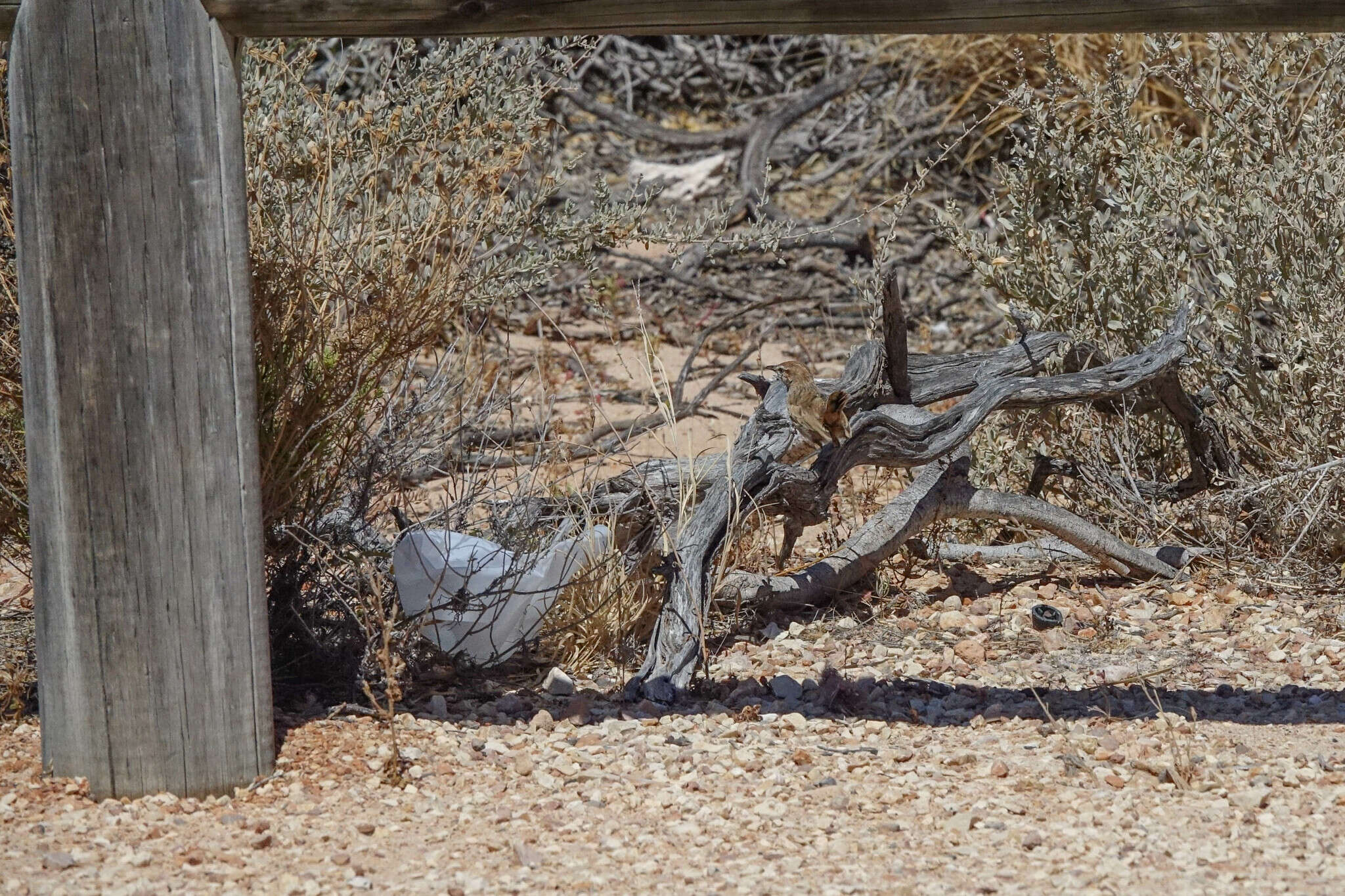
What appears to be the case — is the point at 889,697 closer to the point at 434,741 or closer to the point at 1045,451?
the point at 434,741

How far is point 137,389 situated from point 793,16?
141cm

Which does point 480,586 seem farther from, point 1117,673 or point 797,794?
point 1117,673

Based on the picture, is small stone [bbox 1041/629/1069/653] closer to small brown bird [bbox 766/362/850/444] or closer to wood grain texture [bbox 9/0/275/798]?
small brown bird [bbox 766/362/850/444]

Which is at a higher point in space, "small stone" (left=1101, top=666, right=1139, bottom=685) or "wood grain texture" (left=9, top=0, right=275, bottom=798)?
"wood grain texture" (left=9, top=0, right=275, bottom=798)

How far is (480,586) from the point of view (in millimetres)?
3582

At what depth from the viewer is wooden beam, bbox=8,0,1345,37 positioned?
2527mm

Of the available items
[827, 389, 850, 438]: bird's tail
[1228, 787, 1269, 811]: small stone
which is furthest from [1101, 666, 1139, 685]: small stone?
[827, 389, 850, 438]: bird's tail

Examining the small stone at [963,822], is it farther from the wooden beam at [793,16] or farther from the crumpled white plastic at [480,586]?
the wooden beam at [793,16]

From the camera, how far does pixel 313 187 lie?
148 inches

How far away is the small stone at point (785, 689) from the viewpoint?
346 centimetres

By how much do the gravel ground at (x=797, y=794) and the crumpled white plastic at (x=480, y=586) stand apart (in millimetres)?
163

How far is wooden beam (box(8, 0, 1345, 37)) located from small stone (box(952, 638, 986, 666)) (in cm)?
184

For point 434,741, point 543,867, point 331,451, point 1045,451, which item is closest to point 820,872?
point 543,867

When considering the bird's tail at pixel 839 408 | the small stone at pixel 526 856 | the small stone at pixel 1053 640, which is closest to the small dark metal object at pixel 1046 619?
the small stone at pixel 1053 640
